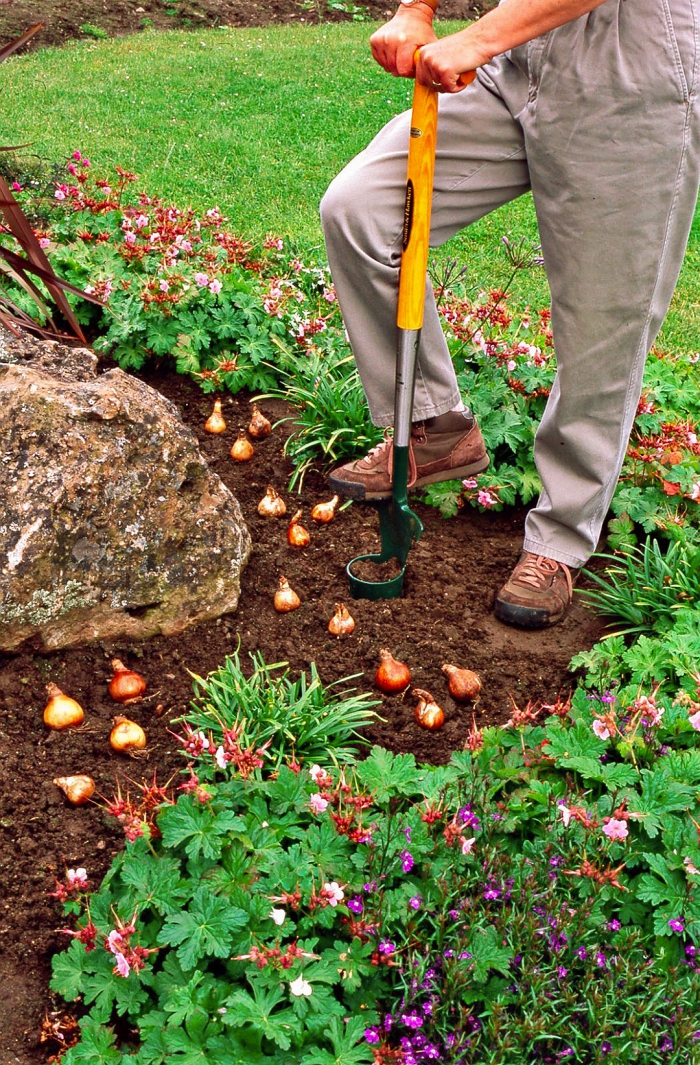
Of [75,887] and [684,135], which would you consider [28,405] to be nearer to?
[75,887]

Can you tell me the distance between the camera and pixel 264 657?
111 inches

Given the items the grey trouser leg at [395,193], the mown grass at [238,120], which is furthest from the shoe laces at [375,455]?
the mown grass at [238,120]

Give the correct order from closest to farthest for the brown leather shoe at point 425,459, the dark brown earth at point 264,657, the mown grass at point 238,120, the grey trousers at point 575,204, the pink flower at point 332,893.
Answer: the pink flower at point 332,893
the dark brown earth at point 264,657
the grey trousers at point 575,204
the brown leather shoe at point 425,459
the mown grass at point 238,120

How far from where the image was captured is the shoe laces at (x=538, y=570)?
307 cm

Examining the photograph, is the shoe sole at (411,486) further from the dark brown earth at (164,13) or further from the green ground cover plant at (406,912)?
the dark brown earth at (164,13)

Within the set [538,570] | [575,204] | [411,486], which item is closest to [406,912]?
[538,570]

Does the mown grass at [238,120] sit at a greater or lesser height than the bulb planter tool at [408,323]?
lesser

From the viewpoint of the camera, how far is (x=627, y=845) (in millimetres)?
2070

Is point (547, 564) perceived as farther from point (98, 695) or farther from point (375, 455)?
point (98, 695)

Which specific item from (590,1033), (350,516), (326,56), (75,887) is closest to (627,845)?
(590,1033)

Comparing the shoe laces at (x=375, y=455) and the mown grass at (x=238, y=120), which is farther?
the mown grass at (x=238, y=120)

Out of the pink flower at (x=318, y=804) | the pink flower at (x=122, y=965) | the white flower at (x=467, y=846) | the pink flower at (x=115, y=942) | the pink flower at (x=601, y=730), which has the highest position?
the pink flower at (x=115, y=942)

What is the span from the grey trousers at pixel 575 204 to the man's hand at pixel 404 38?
0.20 metres

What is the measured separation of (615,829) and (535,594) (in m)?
1.13
